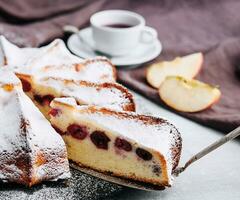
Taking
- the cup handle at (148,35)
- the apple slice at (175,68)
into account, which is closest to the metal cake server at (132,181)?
the apple slice at (175,68)

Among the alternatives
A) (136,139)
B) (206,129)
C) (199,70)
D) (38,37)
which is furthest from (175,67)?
(136,139)

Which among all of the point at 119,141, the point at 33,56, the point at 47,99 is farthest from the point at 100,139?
the point at 33,56

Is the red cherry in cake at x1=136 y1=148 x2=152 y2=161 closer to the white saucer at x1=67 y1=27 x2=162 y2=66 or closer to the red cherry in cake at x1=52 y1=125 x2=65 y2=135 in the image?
Answer: the red cherry in cake at x1=52 y1=125 x2=65 y2=135

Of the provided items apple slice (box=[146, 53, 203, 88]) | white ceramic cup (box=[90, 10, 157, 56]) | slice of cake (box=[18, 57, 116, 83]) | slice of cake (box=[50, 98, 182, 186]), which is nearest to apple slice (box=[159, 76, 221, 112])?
apple slice (box=[146, 53, 203, 88])

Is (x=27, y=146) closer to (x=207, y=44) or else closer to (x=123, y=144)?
(x=123, y=144)

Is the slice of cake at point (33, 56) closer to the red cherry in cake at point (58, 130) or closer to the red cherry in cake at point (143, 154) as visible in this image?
the red cherry in cake at point (58, 130)

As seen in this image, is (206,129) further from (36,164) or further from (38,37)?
(38,37)
